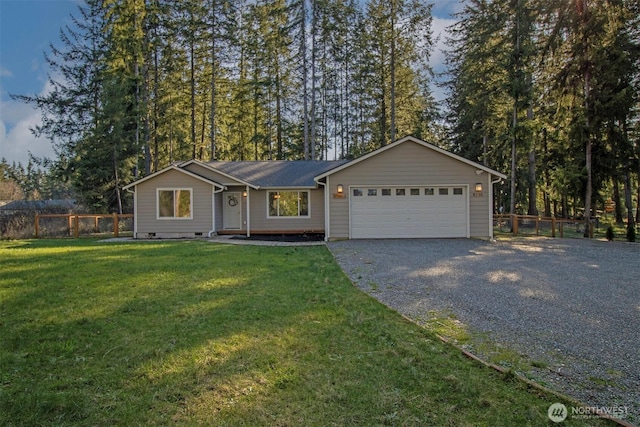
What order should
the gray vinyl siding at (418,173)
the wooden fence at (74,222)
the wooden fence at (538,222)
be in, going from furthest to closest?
1. the wooden fence at (74,222)
2. the wooden fence at (538,222)
3. the gray vinyl siding at (418,173)

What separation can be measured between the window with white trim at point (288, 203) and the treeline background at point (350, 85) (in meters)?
7.02

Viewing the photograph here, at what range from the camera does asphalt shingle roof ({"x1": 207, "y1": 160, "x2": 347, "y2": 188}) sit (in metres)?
15.3

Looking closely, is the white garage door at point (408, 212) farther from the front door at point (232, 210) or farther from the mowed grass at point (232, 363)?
the mowed grass at point (232, 363)

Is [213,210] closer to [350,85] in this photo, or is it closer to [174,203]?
[174,203]

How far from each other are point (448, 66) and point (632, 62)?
11.4 metres

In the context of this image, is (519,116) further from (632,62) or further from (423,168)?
(423,168)

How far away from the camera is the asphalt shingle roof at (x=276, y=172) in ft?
50.2

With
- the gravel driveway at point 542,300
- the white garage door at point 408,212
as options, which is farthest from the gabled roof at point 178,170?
the gravel driveway at point 542,300

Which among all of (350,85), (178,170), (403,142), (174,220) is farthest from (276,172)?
(350,85)

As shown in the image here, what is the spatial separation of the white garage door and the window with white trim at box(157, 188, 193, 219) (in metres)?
6.64

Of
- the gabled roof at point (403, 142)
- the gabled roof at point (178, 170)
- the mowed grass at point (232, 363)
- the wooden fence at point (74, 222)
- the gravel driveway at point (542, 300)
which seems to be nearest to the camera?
the mowed grass at point (232, 363)

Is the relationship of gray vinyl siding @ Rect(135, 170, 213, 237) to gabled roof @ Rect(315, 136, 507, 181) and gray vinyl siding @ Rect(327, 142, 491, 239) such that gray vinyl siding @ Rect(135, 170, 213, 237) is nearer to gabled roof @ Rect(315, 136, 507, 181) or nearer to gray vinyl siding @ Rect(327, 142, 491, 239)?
gabled roof @ Rect(315, 136, 507, 181)

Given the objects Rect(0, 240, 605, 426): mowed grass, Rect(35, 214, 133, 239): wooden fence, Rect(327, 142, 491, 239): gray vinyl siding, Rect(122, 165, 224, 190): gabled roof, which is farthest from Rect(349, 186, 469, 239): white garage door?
Rect(35, 214, 133, 239): wooden fence

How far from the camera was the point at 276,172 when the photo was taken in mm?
16859
